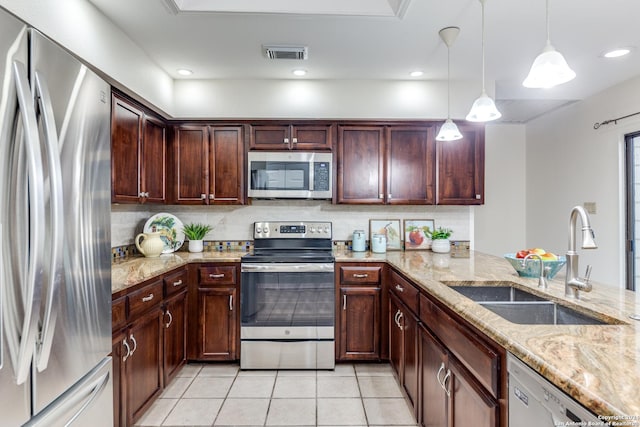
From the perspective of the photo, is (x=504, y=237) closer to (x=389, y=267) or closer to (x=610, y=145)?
(x=610, y=145)

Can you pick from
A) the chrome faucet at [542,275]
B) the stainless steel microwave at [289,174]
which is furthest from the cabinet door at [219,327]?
the chrome faucet at [542,275]

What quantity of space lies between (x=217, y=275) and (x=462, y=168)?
7.81ft

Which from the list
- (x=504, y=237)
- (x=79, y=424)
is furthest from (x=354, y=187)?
(x=504, y=237)

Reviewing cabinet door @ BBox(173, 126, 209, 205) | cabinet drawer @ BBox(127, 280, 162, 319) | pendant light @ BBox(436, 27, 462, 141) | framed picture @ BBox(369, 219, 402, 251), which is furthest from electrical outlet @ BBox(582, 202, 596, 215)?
cabinet drawer @ BBox(127, 280, 162, 319)

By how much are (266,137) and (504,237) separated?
144 inches

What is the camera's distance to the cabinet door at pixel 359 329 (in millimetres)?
2906

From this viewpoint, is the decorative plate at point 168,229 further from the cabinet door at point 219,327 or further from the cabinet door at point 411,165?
the cabinet door at point 411,165

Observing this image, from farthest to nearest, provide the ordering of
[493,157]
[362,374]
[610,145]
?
[493,157] → [610,145] → [362,374]

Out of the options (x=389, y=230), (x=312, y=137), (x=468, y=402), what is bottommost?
(x=468, y=402)

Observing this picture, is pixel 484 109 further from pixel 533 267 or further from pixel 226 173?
pixel 226 173

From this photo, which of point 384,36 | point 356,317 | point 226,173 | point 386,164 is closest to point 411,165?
point 386,164

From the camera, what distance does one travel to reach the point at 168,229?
323 centimetres

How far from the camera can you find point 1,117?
908 mm

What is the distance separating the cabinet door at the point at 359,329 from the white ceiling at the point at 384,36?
1949 mm
